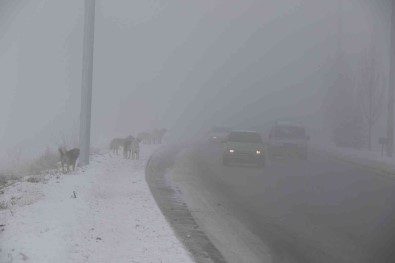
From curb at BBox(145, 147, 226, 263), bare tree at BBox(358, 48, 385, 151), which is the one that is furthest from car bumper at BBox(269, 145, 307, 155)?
bare tree at BBox(358, 48, 385, 151)

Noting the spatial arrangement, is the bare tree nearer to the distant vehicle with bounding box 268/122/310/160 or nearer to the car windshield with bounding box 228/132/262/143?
the distant vehicle with bounding box 268/122/310/160

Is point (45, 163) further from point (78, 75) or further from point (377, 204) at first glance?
point (78, 75)

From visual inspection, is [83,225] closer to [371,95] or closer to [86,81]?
[86,81]

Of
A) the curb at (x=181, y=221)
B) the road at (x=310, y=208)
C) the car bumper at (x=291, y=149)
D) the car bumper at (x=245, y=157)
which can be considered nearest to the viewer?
the curb at (x=181, y=221)

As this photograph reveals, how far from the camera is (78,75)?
394 feet

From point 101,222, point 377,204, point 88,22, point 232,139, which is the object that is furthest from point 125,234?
point 232,139

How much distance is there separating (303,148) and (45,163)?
581 inches

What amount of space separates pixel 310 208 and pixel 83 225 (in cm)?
570

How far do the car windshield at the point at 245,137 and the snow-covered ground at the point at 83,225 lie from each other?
10.8 m

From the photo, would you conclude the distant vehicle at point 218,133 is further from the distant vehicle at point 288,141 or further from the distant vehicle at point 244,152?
the distant vehicle at point 244,152

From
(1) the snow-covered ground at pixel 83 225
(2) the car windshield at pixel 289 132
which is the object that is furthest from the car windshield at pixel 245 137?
(1) the snow-covered ground at pixel 83 225

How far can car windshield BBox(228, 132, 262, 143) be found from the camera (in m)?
24.8

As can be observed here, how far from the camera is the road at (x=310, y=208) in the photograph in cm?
835

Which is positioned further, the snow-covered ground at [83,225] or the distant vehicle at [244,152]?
the distant vehicle at [244,152]
